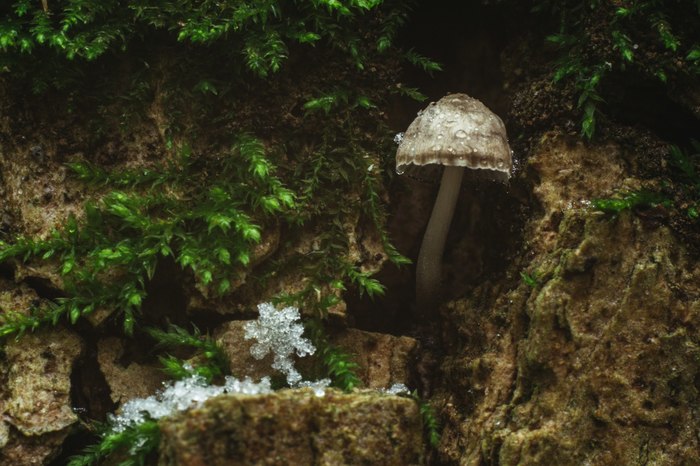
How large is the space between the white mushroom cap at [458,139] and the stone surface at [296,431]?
100cm

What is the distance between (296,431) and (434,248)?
128cm

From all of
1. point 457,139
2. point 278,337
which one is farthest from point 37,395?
point 457,139

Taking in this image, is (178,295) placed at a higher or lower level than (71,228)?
lower

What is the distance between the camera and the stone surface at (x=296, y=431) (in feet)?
5.58

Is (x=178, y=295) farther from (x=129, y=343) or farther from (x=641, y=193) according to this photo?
(x=641, y=193)

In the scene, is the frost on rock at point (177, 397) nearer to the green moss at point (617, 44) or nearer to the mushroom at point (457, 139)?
the mushroom at point (457, 139)

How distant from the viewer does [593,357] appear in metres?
2.02

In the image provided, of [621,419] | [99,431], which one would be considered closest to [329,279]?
[99,431]

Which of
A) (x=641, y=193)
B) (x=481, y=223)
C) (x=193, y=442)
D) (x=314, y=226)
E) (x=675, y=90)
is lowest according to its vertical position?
(x=193, y=442)

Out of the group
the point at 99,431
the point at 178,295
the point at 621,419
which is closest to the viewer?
the point at 621,419

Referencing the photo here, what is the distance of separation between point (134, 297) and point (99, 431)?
1.67 ft

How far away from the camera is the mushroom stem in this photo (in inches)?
107

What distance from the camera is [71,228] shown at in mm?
2289

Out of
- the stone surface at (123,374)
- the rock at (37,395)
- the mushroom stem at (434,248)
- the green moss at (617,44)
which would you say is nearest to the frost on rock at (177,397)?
the stone surface at (123,374)
